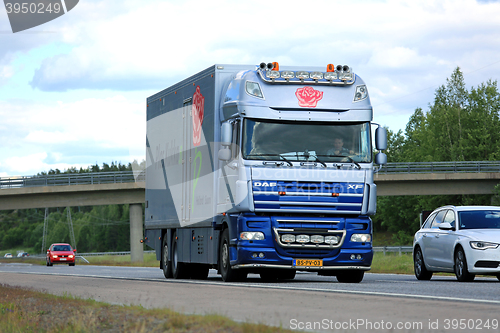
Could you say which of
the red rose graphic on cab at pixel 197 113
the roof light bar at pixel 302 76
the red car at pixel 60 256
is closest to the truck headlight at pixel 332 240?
the roof light bar at pixel 302 76

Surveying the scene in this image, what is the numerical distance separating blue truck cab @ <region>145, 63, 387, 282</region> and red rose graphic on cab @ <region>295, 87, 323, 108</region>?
0.07 ft

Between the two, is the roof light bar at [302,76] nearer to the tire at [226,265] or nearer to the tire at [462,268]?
the tire at [226,265]

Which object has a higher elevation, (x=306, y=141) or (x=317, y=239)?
(x=306, y=141)

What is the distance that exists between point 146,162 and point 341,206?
934cm

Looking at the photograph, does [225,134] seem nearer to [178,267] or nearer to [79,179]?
[178,267]

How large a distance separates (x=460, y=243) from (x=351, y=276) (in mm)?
2470

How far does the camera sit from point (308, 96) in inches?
669

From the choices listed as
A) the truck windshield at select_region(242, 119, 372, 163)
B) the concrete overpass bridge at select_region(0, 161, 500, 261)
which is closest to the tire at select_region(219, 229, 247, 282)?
the truck windshield at select_region(242, 119, 372, 163)

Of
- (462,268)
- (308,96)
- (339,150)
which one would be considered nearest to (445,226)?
(462,268)

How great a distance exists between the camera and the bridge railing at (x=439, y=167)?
200 ft

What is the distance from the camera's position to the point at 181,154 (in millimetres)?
20297

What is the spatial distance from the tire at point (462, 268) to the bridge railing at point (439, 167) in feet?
141

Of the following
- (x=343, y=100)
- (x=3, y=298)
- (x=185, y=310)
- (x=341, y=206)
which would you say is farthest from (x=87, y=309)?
(x=343, y=100)

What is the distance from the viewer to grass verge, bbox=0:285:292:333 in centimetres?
835
